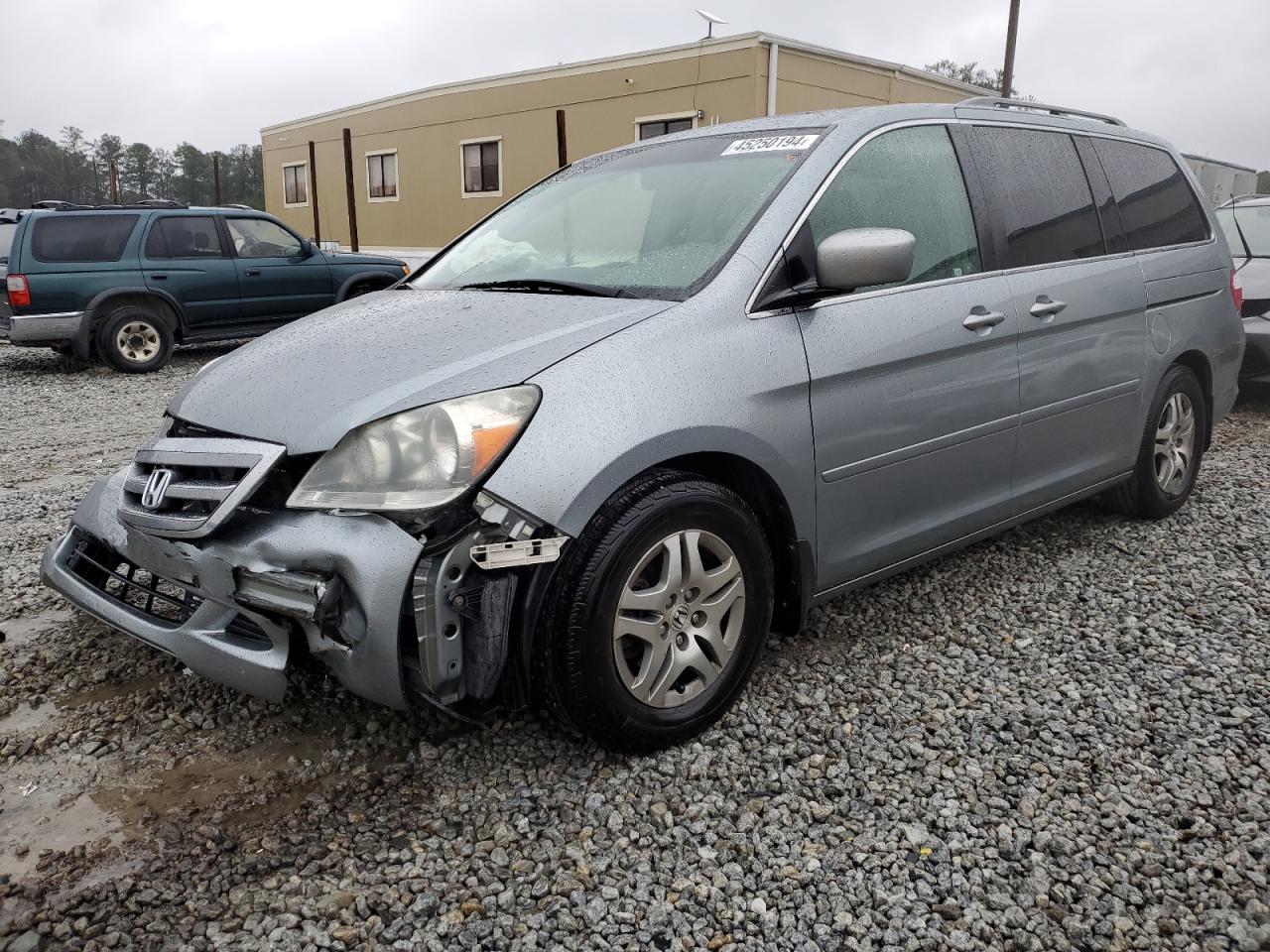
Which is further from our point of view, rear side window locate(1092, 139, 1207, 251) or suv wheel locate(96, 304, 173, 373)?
suv wheel locate(96, 304, 173, 373)

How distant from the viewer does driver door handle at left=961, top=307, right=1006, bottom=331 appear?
130 inches

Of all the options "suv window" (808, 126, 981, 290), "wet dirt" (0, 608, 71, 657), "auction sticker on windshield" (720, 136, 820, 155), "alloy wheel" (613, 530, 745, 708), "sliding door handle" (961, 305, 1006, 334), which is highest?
"auction sticker on windshield" (720, 136, 820, 155)

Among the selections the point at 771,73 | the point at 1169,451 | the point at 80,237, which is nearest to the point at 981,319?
the point at 1169,451

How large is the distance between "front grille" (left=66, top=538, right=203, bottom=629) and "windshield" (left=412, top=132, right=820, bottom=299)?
137 cm

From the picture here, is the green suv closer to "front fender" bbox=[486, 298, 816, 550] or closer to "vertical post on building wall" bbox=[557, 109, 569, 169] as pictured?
"vertical post on building wall" bbox=[557, 109, 569, 169]

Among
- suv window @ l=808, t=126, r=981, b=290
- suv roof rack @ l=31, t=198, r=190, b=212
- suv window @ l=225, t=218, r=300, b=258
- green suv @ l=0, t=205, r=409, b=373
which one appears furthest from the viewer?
suv window @ l=225, t=218, r=300, b=258

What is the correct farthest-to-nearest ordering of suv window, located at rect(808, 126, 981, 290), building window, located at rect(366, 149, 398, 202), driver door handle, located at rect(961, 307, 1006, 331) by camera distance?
building window, located at rect(366, 149, 398, 202) → driver door handle, located at rect(961, 307, 1006, 331) → suv window, located at rect(808, 126, 981, 290)

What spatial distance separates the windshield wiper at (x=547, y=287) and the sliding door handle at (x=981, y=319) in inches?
47.2

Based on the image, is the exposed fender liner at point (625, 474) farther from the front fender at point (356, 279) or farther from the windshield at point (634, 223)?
the front fender at point (356, 279)

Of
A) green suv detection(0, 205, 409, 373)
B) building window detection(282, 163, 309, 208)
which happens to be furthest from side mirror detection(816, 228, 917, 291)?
building window detection(282, 163, 309, 208)

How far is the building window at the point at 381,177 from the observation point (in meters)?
22.4

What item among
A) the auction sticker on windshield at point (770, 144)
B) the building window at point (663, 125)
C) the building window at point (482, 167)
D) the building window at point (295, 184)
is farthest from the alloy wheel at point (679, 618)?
the building window at point (295, 184)

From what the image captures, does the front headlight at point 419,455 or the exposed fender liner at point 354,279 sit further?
the exposed fender liner at point 354,279

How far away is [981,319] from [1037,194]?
79 cm
